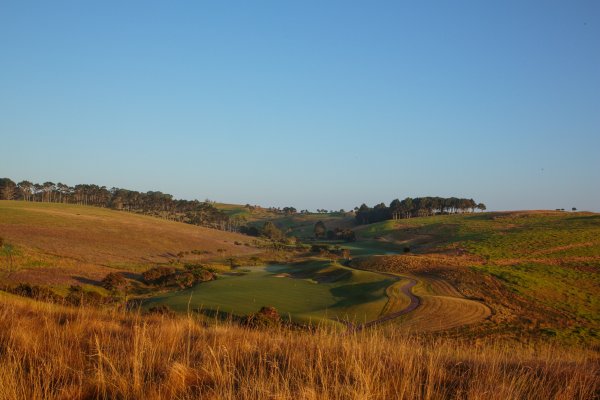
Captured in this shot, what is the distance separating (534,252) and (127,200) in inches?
5136

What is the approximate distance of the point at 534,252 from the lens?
215 feet

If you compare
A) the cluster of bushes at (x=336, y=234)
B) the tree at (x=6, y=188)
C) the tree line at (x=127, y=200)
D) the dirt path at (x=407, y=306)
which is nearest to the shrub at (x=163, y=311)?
the dirt path at (x=407, y=306)

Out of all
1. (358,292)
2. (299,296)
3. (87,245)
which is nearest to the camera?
(299,296)

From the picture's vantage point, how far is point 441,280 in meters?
47.5

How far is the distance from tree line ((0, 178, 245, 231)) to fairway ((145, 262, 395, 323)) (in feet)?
333

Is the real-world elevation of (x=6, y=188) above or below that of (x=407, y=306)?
above

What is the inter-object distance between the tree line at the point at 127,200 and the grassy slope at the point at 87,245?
178 feet

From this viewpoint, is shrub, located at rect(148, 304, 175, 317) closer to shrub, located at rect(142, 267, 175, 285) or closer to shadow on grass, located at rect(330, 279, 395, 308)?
shadow on grass, located at rect(330, 279, 395, 308)

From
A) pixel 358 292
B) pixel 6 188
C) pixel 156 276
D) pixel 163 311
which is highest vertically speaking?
pixel 6 188

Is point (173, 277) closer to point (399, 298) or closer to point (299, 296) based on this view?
point (299, 296)

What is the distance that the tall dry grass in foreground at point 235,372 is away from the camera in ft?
14.8

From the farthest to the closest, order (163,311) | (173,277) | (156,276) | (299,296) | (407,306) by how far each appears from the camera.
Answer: (173,277) < (156,276) < (299,296) < (407,306) < (163,311)

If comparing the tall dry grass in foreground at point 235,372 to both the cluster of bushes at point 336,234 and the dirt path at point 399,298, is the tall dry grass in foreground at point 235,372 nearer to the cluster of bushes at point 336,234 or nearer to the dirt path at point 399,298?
the dirt path at point 399,298

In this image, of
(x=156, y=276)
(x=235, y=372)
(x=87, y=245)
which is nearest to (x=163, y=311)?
(x=235, y=372)
